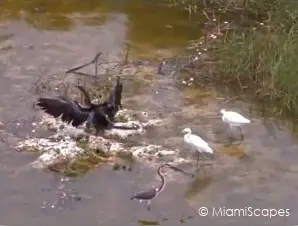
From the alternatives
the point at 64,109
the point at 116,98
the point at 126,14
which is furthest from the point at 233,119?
the point at 126,14

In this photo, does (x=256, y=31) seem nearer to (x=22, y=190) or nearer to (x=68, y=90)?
(x=68, y=90)

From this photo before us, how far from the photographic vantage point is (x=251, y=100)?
722 cm

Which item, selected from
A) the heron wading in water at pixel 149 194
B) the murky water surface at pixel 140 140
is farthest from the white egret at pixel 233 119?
the heron wading in water at pixel 149 194

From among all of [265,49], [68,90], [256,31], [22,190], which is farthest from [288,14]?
[22,190]

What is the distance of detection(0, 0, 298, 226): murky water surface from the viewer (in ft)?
18.3

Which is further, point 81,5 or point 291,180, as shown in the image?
point 81,5

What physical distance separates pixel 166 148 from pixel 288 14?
259 cm

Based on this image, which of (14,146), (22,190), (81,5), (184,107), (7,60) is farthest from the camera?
(81,5)

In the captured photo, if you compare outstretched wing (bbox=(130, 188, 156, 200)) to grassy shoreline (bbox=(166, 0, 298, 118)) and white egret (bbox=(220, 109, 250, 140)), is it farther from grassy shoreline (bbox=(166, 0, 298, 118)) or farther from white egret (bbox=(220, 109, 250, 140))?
grassy shoreline (bbox=(166, 0, 298, 118))

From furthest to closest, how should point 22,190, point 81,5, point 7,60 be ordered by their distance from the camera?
1. point 81,5
2. point 7,60
3. point 22,190

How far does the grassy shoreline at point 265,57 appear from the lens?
7109 millimetres

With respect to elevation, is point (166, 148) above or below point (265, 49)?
below

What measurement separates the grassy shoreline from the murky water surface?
26cm

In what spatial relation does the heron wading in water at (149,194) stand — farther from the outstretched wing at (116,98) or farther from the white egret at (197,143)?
the outstretched wing at (116,98)
